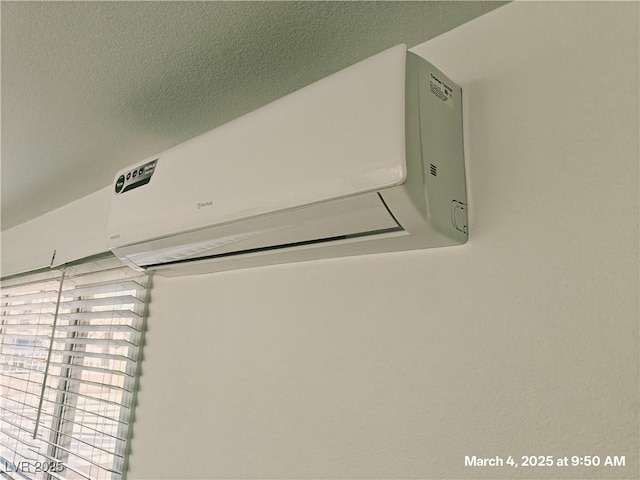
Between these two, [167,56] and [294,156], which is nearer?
[294,156]

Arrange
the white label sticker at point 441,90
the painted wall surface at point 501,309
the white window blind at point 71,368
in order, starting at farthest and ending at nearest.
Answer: the white window blind at point 71,368, the white label sticker at point 441,90, the painted wall surface at point 501,309

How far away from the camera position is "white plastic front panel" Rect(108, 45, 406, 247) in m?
0.75

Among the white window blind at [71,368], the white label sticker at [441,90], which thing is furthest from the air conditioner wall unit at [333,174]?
the white window blind at [71,368]

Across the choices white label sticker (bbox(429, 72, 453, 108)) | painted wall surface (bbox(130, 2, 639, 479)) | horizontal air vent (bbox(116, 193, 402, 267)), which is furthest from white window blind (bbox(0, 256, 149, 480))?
white label sticker (bbox(429, 72, 453, 108))

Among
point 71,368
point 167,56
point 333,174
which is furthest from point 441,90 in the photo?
point 71,368

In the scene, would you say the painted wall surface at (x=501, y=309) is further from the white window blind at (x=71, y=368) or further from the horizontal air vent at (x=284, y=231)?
the white window blind at (x=71, y=368)

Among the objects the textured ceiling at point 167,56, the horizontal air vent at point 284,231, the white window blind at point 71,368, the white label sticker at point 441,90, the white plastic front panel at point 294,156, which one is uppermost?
the textured ceiling at point 167,56

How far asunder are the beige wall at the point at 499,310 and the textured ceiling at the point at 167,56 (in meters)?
0.16

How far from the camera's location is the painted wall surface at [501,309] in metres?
0.70

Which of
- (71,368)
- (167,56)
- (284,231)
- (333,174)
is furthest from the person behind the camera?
(71,368)

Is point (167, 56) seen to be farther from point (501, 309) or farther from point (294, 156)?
point (501, 309)

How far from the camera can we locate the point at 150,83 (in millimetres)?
1183

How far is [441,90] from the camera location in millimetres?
865

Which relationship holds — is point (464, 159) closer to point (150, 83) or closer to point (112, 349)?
point (150, 83)
